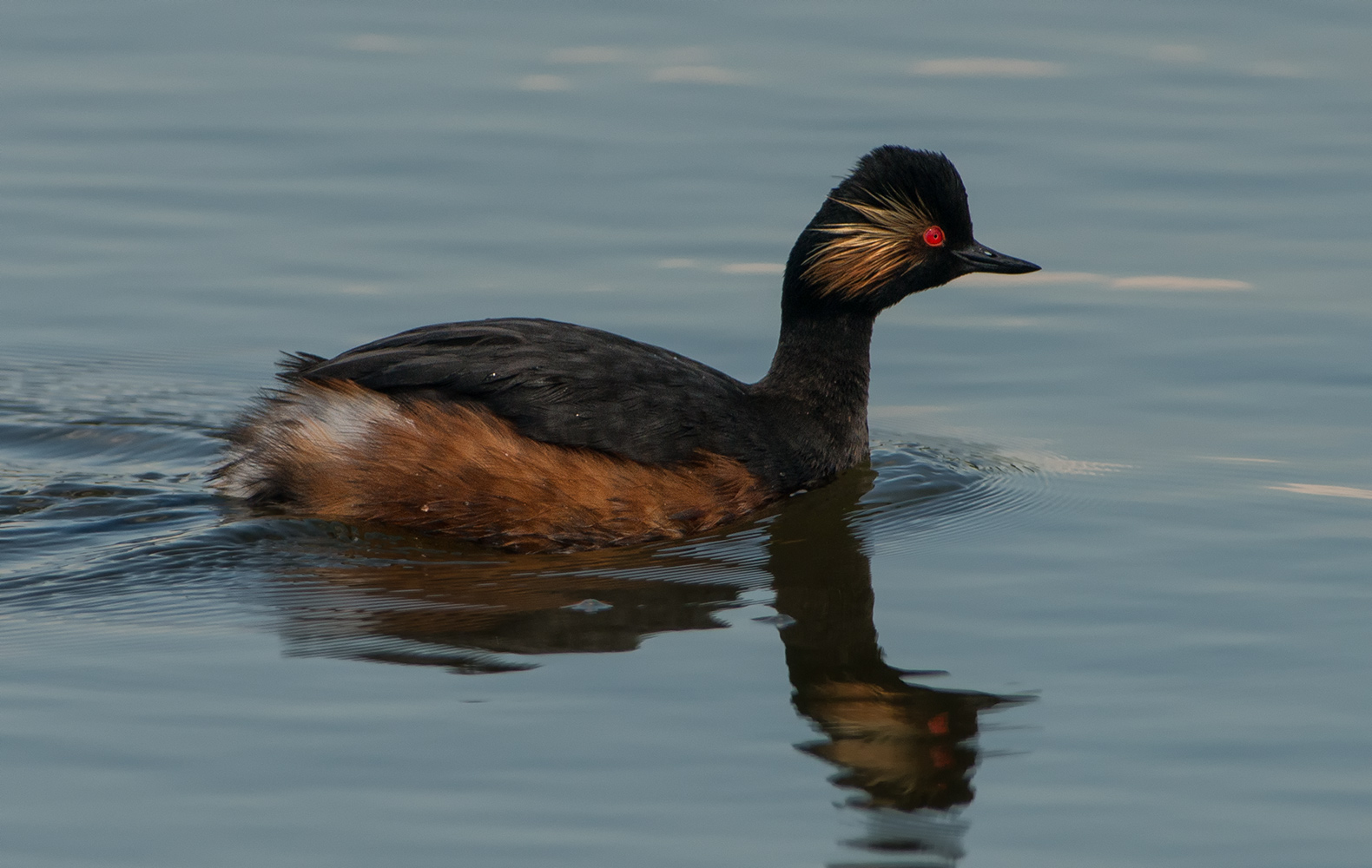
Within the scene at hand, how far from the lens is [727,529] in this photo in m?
8.20

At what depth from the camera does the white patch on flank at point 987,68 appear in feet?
43.4

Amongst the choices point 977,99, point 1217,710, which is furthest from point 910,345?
point 1217,710

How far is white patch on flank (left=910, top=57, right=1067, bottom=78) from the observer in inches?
520

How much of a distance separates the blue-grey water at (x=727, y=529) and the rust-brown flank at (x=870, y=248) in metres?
0.91

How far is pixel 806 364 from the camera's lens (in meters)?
8.94

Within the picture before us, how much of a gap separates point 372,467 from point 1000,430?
321 centimetres

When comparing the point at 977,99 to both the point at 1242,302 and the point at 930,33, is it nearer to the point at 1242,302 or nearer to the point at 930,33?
the point at 930,33

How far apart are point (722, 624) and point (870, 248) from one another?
2.60m

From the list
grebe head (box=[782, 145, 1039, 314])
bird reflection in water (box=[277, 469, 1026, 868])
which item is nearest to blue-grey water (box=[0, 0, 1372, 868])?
bird reflection in water (box=[277, 469, 1026, 868])

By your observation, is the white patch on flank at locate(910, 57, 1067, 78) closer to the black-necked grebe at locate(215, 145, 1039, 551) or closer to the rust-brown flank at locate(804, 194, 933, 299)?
the rust-brown flank at locate(804, 194, 933, 299)

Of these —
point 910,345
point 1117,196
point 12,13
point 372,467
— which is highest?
point 12,13

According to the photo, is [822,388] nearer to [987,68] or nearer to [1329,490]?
[1329,490]

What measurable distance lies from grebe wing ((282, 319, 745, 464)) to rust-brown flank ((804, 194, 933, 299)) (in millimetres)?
1086

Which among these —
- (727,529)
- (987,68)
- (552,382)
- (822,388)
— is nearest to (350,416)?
(552,382)
